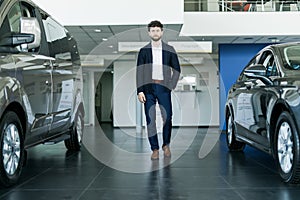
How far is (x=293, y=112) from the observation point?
11.0 feet

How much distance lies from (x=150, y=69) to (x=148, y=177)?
5.35ft

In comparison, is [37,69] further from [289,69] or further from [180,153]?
[180,153]

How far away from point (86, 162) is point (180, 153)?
59.9 inches

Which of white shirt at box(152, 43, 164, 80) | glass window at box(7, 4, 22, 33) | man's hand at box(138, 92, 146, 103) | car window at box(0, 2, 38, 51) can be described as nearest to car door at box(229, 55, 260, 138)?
white shirt at box(152, 43, 164, 80)

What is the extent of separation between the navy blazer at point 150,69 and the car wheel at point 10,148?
193cm

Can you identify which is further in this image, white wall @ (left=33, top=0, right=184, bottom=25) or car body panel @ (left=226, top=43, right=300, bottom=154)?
white wall @ (left=33, top=0, right=184, bottom=25)

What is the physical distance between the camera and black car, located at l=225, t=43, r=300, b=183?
3.42 m

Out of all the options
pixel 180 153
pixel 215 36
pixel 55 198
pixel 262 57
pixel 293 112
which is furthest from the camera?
pixel 215 36

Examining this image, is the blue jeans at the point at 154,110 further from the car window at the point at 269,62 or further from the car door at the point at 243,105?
the car window at the point at 269,62

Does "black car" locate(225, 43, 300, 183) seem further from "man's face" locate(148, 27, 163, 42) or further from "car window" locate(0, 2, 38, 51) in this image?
"car window" locate(0, 2, 38, 51)

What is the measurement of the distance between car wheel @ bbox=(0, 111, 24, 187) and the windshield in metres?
2.56

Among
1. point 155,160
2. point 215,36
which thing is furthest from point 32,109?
point 215,36

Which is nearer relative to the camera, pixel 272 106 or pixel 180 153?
pixel 272 106

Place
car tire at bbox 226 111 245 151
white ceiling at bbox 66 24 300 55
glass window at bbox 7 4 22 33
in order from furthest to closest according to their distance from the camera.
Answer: white ceiling at bbox 66 24 300 55 → car tire at bbox 226 111 245 151 → glass window at bbox 7 4 22 33
